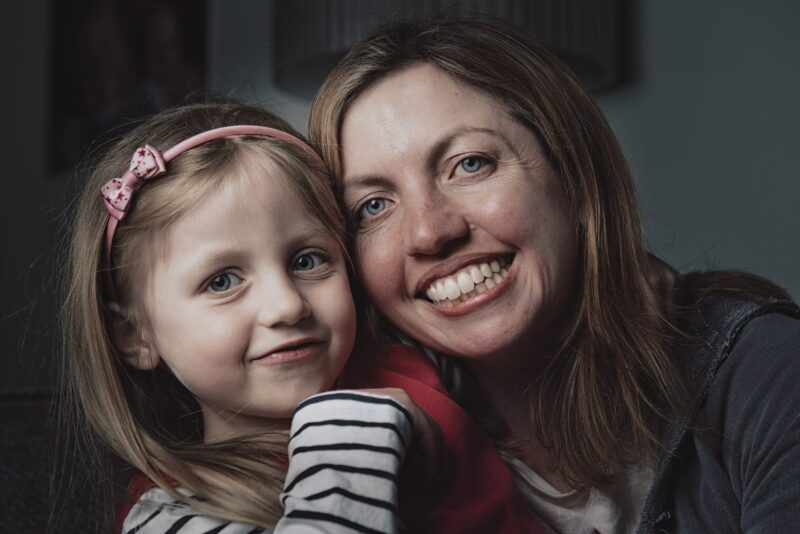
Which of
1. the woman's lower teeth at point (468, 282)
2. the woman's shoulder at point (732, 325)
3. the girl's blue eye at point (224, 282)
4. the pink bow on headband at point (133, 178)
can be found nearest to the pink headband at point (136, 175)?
the pink bow on headband at point (133, 178)

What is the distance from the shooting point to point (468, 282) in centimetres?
133

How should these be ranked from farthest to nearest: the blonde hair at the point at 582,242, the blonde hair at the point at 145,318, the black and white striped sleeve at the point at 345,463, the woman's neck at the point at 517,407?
the woman's neck at the point at 517,407, the blonde hair at the point at 582,242, the blonde hair at the point at 145,318, the black and white striped sleeve at the point at 345,463

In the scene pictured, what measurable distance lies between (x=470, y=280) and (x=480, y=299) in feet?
0.10

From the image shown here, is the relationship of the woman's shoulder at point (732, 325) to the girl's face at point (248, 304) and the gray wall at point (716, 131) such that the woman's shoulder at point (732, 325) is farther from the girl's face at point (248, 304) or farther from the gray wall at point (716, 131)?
the gray wall at point (716, 131)

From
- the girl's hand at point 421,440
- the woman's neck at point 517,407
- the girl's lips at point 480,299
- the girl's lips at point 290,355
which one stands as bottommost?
the woman's neck at point 517,407

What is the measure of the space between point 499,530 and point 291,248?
49cm

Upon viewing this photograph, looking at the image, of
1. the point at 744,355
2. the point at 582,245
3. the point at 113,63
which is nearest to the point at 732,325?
the point at 744,355

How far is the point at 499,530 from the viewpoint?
1.27 metres

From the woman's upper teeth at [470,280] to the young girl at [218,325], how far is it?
0.14 meters

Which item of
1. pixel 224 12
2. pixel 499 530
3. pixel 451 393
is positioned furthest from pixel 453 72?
pixel 224 12

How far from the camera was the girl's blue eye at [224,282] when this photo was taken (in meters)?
1.22

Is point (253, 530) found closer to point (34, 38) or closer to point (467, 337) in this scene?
point (467, 337)

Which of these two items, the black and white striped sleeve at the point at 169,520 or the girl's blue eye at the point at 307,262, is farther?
the girl's blue eye at the point at 307,262

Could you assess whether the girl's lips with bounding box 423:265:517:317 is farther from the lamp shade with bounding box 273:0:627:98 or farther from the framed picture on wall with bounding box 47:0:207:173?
the framed picture on wall with bounding box 47:0:207:173
